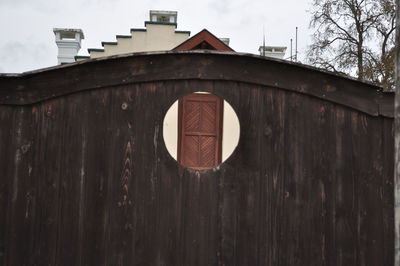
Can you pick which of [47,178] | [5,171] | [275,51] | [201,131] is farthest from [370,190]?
[275,51]

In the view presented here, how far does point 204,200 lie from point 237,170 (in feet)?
1.27

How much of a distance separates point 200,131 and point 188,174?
3542 mm

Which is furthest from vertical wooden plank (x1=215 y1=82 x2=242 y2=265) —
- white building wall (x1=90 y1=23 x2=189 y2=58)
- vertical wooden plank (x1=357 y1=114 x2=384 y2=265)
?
white building wall (x1=90 y1=23 x2=189 y2=58)

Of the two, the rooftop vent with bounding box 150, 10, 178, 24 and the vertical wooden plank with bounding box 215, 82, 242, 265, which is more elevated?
the rooftop vent with bounding box 150, 10, 178, 24

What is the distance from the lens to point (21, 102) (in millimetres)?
3543

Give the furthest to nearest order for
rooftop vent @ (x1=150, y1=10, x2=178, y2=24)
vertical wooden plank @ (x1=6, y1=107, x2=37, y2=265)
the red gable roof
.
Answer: rooftop vent @ (x1=150, y1=10, x2=178, y2=24) → the red gable roof → vertical wooden plank @ (x1=6, y1=107, x2=37, y2=265)

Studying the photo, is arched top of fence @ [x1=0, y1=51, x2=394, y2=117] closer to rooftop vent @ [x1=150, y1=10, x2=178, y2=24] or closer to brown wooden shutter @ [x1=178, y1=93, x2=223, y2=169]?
brown wooden shutter @ [x1=178, y1=93, x2=223, y2=169]

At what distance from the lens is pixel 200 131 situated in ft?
23.2

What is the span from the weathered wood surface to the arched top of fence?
12 millimetres

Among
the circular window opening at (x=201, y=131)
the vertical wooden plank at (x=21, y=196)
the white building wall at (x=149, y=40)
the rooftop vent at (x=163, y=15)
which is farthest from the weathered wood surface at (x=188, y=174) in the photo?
the rooftop vent at (x=163, y=15)

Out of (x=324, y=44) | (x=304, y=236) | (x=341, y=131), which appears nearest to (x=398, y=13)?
(x=341, y=131)

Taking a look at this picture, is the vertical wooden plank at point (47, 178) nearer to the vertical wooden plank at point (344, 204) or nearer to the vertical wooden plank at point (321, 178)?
the vertical wooden plank at point (321, 178)

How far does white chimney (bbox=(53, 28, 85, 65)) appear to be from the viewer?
10719mm

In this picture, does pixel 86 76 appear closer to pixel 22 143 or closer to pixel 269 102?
pixel 22 143
